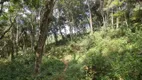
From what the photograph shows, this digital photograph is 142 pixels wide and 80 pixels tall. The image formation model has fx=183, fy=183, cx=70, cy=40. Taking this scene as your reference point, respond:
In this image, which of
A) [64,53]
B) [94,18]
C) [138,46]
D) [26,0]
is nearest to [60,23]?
[94,18]

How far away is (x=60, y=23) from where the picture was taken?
46969mm

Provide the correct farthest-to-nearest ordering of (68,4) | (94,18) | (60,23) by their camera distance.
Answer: (60,23)
(94,18)
(68,4)

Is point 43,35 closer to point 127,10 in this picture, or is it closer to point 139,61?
point 139,61

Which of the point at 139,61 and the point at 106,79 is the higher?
the point at 139,61

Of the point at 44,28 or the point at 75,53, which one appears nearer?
the point at 44,28

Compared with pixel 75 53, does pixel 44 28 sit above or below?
above

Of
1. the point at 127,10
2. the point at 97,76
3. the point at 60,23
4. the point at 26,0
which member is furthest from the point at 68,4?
the point at 97,76

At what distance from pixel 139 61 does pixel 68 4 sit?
110 ft

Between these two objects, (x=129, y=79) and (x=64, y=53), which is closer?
(x=129, y=79)

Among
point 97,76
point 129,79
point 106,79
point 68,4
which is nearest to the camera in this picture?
point 129,79

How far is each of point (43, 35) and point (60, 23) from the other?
39191 millimetres

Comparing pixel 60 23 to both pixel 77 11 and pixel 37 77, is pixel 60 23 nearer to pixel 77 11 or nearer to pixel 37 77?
pixel 77 11

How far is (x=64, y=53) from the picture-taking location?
2728 cm

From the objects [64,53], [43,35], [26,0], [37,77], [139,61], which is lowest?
[64,53]
